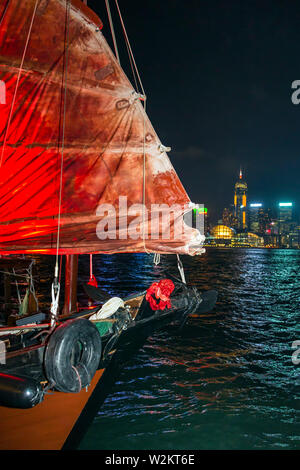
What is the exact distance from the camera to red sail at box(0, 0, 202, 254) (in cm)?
654

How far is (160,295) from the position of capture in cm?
737

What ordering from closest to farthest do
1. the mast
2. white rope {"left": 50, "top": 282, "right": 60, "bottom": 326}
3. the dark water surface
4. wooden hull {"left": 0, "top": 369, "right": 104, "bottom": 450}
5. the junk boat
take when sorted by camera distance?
wooden hull {"left": 0, "top": 369, "right": 104, "bottom": 450} → white rope {"left": 50, "top": 282, "right": 60, "bottom": 326} → the dark water surface → the junk boat → the mast

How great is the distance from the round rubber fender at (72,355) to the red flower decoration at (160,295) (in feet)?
9.14

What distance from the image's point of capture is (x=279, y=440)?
6.11 m

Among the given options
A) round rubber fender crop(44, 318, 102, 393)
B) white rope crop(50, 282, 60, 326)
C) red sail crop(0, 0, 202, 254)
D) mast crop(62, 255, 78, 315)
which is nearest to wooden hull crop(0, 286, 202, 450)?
round rubber fender crop(44, 318, 102, 393)

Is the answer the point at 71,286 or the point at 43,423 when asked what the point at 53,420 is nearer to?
the point at 43,423

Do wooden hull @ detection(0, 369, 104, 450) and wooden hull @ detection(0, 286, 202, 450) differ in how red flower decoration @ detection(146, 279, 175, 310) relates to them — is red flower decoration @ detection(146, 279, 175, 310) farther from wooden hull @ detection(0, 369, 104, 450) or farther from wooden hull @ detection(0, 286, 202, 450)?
wooden hull @ detection(0, 369, 104, 450)

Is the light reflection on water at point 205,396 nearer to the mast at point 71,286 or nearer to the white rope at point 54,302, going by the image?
the mast at point 71,286

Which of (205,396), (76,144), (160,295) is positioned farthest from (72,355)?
(205,396)

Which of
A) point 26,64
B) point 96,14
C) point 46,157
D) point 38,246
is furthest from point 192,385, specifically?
point 96,14

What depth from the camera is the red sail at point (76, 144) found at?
654 centimetres

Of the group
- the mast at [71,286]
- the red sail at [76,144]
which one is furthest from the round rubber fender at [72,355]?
the mast at [71,286]

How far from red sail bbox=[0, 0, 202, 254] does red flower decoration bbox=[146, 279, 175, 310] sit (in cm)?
119
